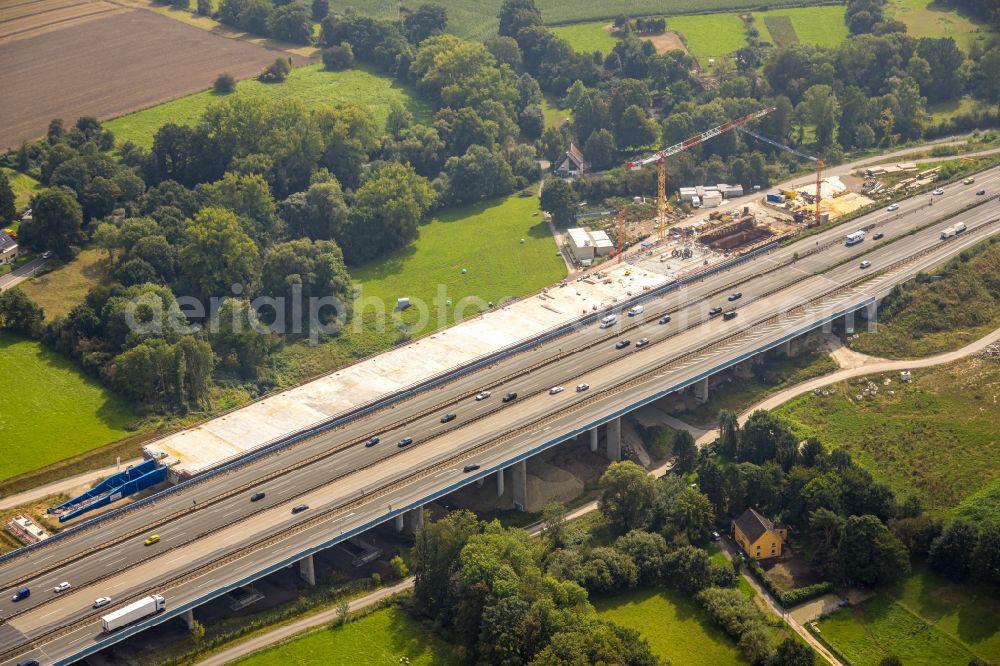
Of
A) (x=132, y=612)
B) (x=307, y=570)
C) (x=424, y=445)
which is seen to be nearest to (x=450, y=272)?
(x=424, y=445)

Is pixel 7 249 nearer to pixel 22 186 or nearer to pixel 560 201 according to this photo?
pixel 22 186

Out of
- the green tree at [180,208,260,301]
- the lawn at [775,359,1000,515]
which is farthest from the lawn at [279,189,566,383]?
the lawn at [775,359,1000,515]

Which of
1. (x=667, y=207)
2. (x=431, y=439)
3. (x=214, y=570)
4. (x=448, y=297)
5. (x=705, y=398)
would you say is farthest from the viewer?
(x=667, y=207)

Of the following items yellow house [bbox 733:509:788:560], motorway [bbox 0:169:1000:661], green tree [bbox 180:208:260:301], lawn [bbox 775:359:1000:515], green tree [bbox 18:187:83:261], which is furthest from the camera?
green tree [bbox 18:187:83:261]

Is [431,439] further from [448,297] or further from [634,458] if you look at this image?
[448,297]

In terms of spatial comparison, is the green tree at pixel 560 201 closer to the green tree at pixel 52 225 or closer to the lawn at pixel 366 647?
the green tree at pixel 52 225

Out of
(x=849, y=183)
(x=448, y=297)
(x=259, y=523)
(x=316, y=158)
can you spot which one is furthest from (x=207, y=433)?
(x=849, y=183)

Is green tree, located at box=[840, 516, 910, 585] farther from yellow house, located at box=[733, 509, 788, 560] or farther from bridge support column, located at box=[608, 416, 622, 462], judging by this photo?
bridge support column, located at box=[608, 416, 622, 462]
